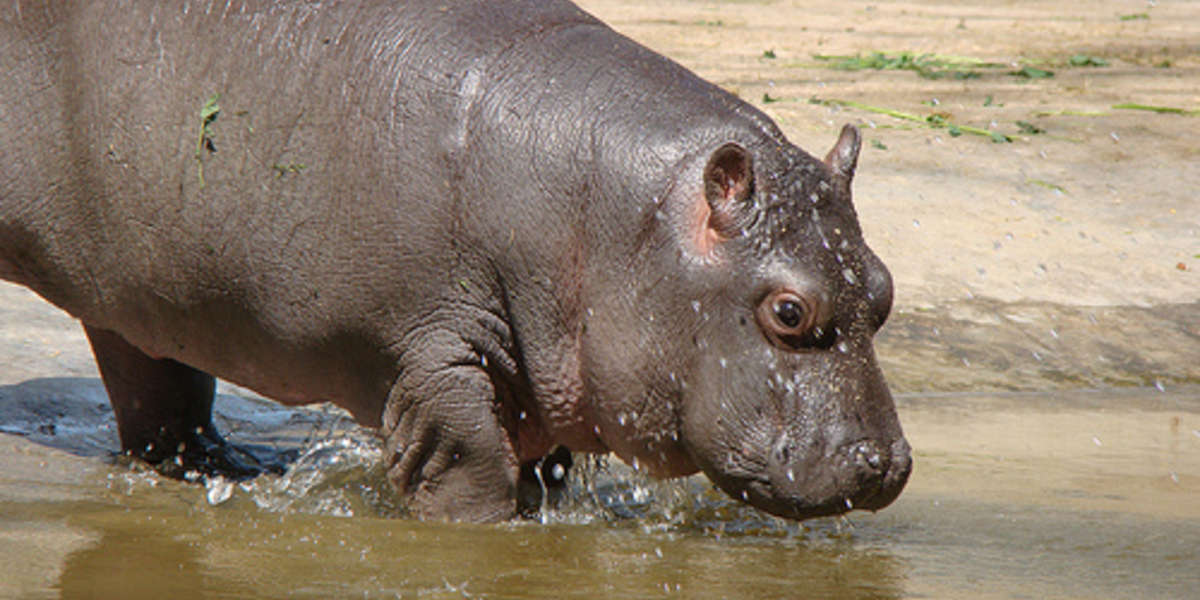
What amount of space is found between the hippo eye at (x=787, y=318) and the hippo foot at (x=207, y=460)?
6.29 feet

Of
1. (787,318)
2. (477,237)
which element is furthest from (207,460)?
(787,318)

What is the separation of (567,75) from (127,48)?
1.15 metres

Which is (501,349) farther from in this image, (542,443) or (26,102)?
(26,102)

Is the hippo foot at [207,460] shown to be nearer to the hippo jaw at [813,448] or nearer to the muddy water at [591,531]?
the muddy water at [591,531]

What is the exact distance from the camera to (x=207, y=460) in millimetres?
4785

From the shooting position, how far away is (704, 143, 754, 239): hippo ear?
346cm

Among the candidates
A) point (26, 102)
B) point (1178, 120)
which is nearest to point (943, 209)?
point (1178, 120)

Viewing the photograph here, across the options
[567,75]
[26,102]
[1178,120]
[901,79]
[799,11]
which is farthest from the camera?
[799,11]

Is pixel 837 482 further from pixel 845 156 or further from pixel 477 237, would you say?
pixel 477 237

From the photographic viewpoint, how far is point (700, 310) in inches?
138

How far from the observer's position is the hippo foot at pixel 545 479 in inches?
168

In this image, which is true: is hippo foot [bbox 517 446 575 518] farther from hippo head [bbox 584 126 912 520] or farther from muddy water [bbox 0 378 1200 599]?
hippo head [bbox 584 126 912 520]

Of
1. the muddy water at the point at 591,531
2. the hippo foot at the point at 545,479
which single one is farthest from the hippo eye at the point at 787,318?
the hippo foot at the point at 545,479

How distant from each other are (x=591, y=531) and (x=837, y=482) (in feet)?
2.55
